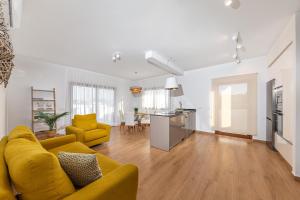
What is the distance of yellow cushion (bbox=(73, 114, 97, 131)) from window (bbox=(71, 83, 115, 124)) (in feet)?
6.06

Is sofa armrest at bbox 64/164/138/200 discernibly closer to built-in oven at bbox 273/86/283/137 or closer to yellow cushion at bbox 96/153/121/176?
yellow cushion at bbox 96/153/121/176

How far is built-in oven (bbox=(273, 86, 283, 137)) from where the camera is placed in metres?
2.74

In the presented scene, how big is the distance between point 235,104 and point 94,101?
573cm

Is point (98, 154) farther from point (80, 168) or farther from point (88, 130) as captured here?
point (88, 130)

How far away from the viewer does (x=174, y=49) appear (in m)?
3.44

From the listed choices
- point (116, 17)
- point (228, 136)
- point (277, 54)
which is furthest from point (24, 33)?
point (228, 136)

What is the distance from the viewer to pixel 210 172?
2273 mm

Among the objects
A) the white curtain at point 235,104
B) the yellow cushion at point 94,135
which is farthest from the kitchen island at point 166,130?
the white curtain at point 235,104

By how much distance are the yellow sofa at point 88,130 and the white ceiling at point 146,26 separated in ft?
6.35

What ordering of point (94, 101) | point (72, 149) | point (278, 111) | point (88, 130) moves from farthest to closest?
point (94, 101) → point (88, 130) → point (278, 111) → point (72, 149)

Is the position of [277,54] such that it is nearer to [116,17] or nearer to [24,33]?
[116,17]

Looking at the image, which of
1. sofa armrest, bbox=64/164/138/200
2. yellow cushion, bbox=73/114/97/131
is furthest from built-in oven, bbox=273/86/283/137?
yellow cushion, bbox=73/114/97/131

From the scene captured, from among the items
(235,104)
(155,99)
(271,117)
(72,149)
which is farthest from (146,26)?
(155,99)

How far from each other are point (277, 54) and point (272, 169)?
244 cm
